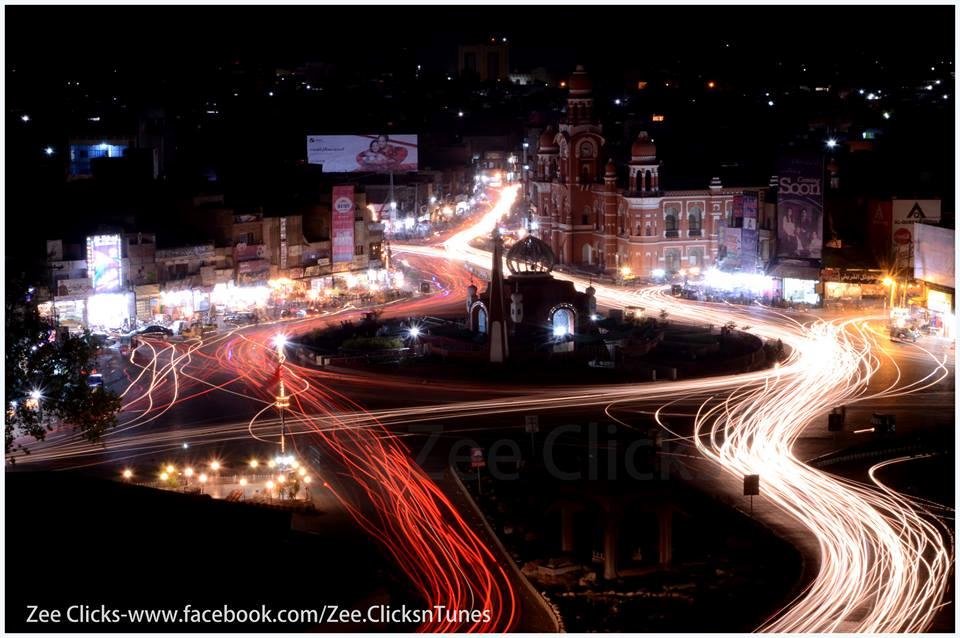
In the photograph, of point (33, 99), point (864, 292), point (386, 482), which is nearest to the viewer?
point (386, 482)

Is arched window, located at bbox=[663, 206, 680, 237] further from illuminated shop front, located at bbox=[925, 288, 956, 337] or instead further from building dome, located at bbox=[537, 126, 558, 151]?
illuminated shop front, located at bbox=[925, 288, 956, 337]

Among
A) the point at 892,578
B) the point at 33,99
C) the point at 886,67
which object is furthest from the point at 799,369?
the point at 886,67

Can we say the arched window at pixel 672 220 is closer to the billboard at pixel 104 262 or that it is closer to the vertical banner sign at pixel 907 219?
the vertical banner sign at pixel 907 219

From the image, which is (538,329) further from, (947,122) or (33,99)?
(33,99)

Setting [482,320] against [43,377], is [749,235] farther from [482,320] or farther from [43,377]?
[43,377]

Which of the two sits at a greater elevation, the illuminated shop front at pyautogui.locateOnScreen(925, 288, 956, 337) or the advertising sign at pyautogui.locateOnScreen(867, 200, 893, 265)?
the advertising sign at pyautogui.locateOnScreen(867, 200, 893, 265)

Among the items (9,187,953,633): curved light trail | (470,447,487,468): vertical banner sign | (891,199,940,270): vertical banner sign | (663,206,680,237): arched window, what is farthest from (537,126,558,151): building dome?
(470,447,487,468): vertical banner sign

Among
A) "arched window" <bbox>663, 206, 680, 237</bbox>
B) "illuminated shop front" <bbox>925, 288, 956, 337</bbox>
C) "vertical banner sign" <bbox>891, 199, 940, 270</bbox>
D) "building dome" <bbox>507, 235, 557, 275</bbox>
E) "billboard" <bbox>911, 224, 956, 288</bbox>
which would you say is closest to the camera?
"building dome" <bbox>507, 235, 557, 275</bbox>
